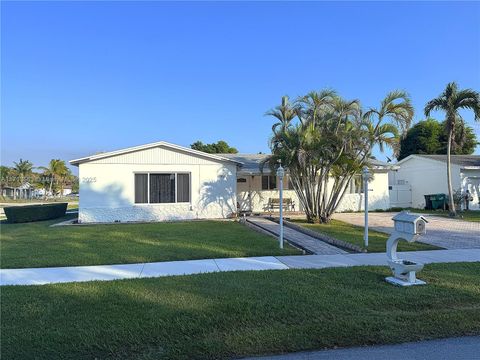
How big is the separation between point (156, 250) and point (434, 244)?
7.45 m

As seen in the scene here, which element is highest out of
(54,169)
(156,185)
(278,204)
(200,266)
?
(54,169)

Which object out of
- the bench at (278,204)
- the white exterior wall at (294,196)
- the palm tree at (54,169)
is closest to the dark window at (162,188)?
the white exterior wall at (294,196)

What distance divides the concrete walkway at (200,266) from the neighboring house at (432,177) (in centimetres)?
1573

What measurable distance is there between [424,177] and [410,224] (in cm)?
2145

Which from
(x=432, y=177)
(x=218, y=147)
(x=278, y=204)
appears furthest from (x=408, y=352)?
(x=218, y=147)

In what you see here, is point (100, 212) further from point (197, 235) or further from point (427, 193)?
point (427, 193)

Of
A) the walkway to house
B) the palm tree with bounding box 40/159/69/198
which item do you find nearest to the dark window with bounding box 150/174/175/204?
the walkway to house

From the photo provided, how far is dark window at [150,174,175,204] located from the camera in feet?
55.0

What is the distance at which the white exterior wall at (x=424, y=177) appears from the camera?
74.6ft

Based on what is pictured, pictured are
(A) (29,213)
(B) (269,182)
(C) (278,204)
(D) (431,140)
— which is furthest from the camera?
(D) (431,140)

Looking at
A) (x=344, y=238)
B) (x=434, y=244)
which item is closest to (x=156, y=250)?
(x=344, y=238)

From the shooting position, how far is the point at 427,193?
24328 mm

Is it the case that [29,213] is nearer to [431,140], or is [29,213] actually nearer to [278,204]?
[278,204]

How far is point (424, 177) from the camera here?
24.7 m
